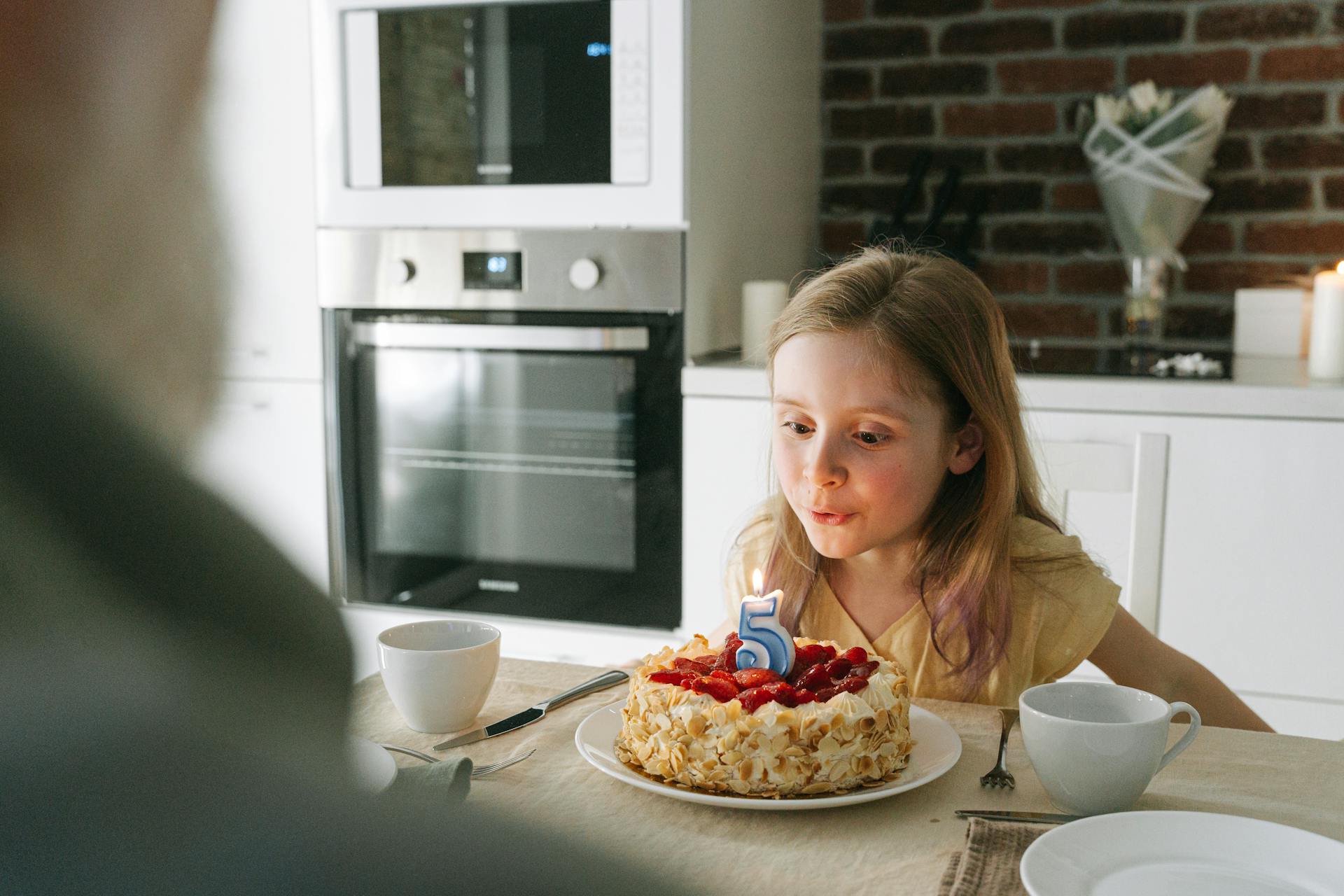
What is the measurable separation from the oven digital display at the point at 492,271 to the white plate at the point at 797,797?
1358mm

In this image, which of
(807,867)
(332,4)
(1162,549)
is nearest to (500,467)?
(332,4)

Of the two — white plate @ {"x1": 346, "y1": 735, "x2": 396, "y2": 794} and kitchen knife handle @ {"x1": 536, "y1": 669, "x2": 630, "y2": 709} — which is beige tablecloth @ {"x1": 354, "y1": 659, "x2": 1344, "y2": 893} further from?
white plate @ {"x1": 346, "y1": 735, "x2": 396, "y2": 794}

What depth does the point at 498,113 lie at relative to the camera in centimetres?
214

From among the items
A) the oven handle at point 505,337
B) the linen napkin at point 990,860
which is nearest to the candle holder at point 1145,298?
the oven handle at point 505,337

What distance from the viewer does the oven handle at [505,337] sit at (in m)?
2.08

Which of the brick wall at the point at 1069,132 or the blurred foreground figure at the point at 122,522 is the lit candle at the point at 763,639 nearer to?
the blurred foreground figure at the point at 122,522

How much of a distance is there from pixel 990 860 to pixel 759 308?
1.57 m

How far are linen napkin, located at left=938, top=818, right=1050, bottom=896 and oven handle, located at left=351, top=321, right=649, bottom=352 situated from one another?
1452mm

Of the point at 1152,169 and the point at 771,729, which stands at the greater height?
the point at 1152,169

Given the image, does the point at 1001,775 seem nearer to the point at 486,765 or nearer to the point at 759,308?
the point at 486,765

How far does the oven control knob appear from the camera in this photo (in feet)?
6.81

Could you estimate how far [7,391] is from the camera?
20 cm

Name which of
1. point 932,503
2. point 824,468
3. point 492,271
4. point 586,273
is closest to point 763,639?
point 824,468

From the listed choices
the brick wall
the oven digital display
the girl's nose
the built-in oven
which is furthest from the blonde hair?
the brick wall
